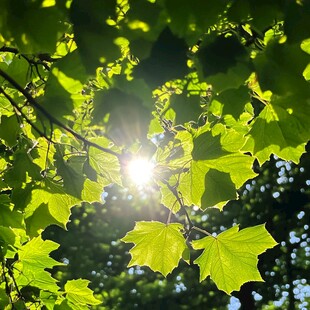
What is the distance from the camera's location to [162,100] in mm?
2154

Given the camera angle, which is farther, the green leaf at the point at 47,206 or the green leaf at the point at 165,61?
the green leaf at the point at 47,206

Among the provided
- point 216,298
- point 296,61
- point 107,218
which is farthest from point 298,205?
point 296,61

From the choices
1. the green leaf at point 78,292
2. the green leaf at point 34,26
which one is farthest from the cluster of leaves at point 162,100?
the green leaf at point 78,292

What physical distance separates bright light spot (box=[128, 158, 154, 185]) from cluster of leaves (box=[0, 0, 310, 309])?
0.15 ft

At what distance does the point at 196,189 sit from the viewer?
2.17 meters

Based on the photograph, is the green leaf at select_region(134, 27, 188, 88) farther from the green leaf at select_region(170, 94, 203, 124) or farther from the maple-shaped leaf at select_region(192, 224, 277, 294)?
the maple-shaped leaf at select_region(192, 224, 277, 294)

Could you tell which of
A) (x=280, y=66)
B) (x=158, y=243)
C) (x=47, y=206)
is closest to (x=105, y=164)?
(x=47, y=206)

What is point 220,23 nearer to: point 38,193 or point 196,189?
point 196,189

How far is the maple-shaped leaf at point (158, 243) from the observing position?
225 centimetres

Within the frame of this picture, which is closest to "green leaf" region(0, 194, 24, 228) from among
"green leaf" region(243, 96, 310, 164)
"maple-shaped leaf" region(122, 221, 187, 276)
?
"maple-shaped leaf" region(122, 221, 187, 276)

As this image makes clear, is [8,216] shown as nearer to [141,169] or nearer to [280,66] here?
[141,169]

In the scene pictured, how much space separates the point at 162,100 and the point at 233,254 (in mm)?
687

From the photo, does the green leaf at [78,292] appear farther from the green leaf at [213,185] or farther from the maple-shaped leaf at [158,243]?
the green leaf at [213,185]

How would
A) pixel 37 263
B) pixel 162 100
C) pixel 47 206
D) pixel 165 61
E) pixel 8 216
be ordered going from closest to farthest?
1. pixel 165 61
2. pixel 162 100
3. pixel 47 206
4. pixel 8 216
5. pixel 37 263
